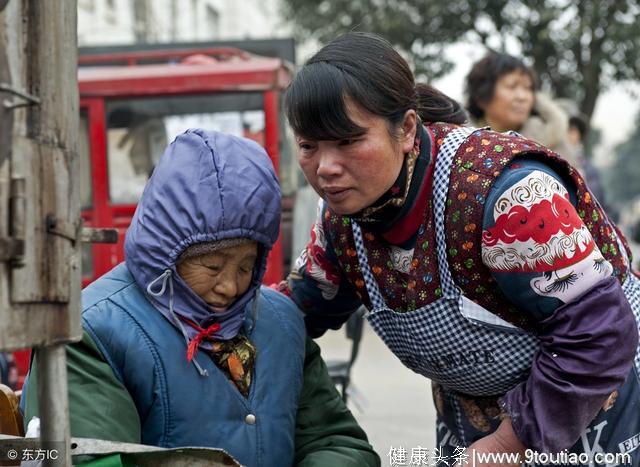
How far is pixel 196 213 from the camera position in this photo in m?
1.89

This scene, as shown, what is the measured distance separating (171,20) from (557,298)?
18.4 m

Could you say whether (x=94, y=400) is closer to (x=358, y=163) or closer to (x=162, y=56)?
(x=358, y=163)

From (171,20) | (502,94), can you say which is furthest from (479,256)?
(171,20)

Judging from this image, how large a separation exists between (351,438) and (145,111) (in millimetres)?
5448

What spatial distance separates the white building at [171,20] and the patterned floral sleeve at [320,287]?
31.3 ft

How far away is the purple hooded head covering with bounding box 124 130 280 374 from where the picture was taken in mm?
1897

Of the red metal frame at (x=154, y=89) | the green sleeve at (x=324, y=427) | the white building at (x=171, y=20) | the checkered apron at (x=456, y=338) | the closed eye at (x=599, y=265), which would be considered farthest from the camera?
the white building at (x=171, y=20)

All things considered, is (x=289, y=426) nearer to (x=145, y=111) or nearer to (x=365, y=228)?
(x=365, y=228)

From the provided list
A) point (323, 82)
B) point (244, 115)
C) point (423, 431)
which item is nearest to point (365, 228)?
point (323, 82)

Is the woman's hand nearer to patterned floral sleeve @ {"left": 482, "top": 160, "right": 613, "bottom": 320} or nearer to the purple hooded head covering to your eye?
patterned floral sleeve @ {"left": 482, "top": 160, "right": 613, "bottom": 320}

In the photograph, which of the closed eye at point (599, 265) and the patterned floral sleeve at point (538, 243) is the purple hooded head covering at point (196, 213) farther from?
the closed eye at point (599, 265)

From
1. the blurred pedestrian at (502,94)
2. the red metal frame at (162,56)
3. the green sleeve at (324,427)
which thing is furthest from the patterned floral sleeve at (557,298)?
the red metal frame at (162,56)

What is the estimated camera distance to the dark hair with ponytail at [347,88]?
187 cm

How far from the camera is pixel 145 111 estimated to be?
23.7ft
